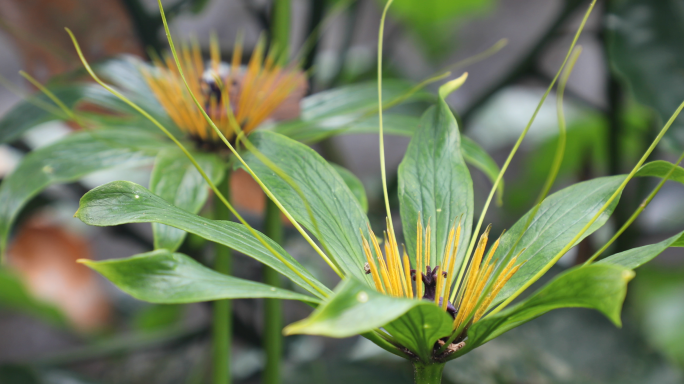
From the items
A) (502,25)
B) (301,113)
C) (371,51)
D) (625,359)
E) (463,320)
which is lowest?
(625,359)

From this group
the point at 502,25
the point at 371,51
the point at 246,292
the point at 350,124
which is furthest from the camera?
the point at 502,25

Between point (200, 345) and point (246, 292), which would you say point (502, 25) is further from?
point (246, 292)

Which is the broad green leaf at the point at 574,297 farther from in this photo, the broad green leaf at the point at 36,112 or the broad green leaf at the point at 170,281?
the broad green leaf at the point at 36,112

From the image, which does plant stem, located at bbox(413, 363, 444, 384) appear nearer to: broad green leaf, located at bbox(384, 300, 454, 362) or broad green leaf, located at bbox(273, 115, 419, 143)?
broad green leaf, located at bbox(384, 300, 454, 362)

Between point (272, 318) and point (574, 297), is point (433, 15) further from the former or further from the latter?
point (574, 297)

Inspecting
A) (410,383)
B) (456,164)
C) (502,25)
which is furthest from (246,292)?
(502,25)

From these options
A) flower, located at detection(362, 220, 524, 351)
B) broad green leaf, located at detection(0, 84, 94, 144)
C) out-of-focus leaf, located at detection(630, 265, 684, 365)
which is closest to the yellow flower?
flower, located at detection(362, 220, 524, 351)

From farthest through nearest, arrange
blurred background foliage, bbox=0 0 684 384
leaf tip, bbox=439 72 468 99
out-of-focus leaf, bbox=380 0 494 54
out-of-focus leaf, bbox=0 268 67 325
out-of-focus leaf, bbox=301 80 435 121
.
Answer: out-of-focus leaf, bbox=380 0 494 54
out-of-focus leaf, bbox=0 268 67 325
blurred background foliage, bbox=0 0 684 384
out-of-focus leaf, bbox=301 80 435 121
leaf tip, bbox=439 72 468 99
